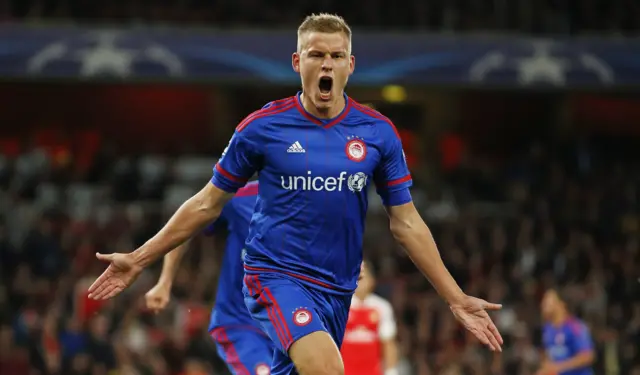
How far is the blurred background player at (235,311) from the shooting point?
6363 mm

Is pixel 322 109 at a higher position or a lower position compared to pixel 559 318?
higher

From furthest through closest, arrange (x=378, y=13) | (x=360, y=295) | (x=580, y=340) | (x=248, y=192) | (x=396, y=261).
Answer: (x=378, y=13), (x=396, y=261), (x=580, y=340), (x=360, y=295), (x=248, y=192)

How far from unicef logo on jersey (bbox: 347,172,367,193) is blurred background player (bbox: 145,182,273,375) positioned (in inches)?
65.4

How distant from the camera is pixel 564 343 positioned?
11180 mm

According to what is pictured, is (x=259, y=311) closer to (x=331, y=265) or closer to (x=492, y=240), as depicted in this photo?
(x=331, y=265)

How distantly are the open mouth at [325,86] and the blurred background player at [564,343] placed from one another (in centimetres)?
675

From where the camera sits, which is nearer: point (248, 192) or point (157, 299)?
point (157, 299)

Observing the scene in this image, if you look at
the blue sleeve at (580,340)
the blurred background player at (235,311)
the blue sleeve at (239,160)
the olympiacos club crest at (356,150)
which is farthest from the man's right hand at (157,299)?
the blue sleeve at (580,340)

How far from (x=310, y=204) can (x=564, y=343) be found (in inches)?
271

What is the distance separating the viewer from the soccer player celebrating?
192 inches

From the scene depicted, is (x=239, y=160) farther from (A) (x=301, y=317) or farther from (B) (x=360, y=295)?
(B) (x=360, y=295)

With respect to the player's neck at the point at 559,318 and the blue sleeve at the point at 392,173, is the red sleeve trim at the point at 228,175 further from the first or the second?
the player's neck at the point at 559,318

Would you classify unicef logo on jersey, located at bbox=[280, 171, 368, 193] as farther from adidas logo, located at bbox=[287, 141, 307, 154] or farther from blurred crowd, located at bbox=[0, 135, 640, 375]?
blurred crowd, located at bbox=[0, 135, 640, 375]

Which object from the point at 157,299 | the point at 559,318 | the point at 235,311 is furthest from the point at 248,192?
the point at 559,318
